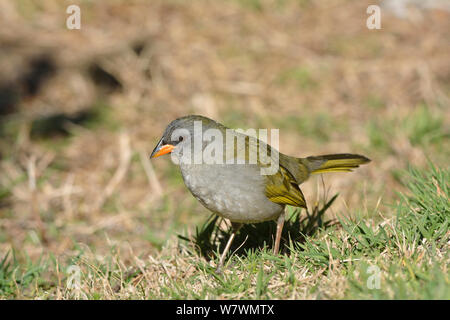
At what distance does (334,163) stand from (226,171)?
1271 mm

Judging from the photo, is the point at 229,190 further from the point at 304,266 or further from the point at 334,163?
the point at 334,163

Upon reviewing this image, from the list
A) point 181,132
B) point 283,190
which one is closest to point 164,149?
point 181,132

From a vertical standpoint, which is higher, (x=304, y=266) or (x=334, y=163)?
(x=334, y=163)

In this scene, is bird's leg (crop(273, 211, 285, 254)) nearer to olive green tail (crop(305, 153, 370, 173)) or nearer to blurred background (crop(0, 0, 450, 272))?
olive green tail (crop(305, 153, 370, 173))

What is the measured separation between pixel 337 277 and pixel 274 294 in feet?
1.31

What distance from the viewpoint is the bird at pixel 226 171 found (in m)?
4.05

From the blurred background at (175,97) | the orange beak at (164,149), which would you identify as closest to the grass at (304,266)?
the orange beak at (164,149)

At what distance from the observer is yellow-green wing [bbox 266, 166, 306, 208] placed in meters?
4.28

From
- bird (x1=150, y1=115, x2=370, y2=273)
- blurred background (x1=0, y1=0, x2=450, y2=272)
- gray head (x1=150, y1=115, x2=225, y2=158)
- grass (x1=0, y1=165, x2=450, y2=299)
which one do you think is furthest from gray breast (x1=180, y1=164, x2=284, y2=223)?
blurred background (x1=0, y1=0, x2=450, y2=272)

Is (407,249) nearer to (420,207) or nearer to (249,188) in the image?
(420,207)

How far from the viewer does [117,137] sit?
27.7ft

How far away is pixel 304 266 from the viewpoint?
3977 mm

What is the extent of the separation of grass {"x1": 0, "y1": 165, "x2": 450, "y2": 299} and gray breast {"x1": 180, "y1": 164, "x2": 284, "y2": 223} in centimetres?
32
